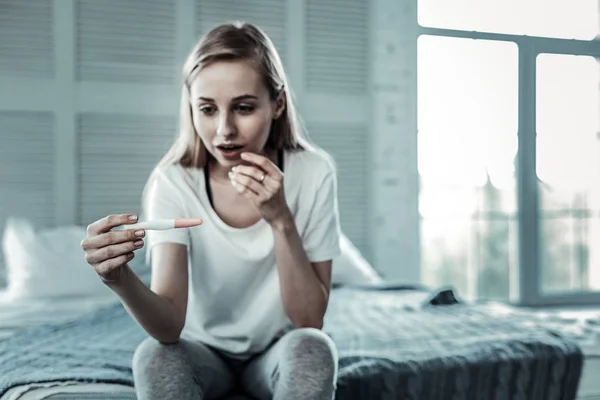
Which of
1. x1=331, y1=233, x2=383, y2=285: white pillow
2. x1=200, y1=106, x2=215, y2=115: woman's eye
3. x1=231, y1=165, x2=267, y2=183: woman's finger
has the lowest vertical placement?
x1=331, y1=233, x2=383, y2=285: white pillow

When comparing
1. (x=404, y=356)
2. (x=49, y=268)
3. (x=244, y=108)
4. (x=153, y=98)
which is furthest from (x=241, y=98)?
(x=153, y=98)

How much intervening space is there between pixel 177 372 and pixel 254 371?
A: 0.18 meters

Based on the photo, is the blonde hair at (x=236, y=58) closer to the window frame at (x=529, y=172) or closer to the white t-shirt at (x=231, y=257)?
the white t-shirt at (x=231, y=257)

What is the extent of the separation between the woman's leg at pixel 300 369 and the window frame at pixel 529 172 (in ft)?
7.46

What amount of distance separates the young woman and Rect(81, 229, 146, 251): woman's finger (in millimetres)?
87

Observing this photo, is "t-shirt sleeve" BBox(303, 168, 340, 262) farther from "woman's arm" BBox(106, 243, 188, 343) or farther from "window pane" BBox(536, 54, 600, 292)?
"window pane" BBox(536, 54, 600, 292)

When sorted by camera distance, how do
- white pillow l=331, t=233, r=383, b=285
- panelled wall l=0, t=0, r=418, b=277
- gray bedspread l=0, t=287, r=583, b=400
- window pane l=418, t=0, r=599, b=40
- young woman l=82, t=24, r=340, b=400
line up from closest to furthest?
1. young woman l=82, t=24, r=340, b=400
2. gray bedspread l=0, t=287, r=583, b=400
3. white pillow l=331, t=233, r=383, b=285
4. panelled wall l=0, t=0, r=418, b=277
5. window pane l=418, t=0, r=599, b=40

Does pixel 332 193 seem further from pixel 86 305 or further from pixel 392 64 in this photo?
pixel 392 64

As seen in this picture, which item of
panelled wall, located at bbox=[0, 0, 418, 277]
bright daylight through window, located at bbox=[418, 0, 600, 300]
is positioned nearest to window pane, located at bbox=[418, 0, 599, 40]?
bright daylight through window, located at bbox=[418, 0, 600, 300]

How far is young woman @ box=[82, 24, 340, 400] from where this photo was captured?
902mm

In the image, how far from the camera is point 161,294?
0.97 metres

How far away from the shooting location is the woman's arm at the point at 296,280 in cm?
99

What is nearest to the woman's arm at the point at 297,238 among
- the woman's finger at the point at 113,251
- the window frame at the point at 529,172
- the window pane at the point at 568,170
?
the woman's finger at the point at 113,251

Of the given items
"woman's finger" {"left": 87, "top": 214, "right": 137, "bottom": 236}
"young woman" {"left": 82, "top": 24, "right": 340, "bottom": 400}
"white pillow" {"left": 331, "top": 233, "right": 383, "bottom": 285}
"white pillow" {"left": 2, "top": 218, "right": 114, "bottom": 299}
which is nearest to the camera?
"woman's finger" {"left": 87, "top": 214, "right": 137, "bottom": 236}
